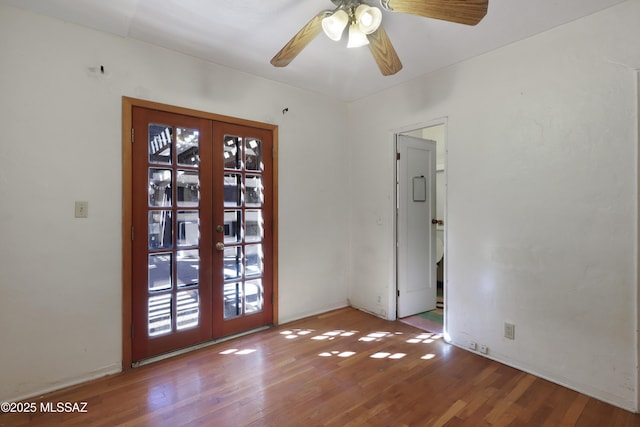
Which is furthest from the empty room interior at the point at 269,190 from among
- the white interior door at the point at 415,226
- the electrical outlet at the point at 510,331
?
the white interior door at the point at 415,226

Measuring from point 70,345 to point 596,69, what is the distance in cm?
404

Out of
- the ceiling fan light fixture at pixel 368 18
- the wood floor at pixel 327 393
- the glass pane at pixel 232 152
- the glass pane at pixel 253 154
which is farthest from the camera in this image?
the glass pane at pixel 253 154

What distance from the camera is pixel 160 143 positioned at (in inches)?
98.3

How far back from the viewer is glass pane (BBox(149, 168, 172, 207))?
2.46 m

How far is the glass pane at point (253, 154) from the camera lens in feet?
9.83

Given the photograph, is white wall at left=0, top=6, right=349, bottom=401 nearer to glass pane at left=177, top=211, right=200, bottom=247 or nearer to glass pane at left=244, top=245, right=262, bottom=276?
glass pane at left=177, top=211, right=200, bottom=247

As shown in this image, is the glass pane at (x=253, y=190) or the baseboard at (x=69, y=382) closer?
the baseboard at (x=69, y=382)

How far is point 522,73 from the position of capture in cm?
234

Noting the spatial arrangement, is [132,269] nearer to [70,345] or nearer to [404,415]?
[70,345]

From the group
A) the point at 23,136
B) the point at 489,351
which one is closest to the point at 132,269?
the point at 23,136

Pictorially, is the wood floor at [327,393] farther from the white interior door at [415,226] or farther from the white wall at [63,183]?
the white interior door at [415,226]

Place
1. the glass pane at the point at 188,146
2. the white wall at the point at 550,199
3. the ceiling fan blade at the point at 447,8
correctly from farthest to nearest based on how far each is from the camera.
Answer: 1. the glass pane at the point at 188,146
2. the white wall at the point at 550,199
3. the ceiling fan blade at the point at 447,8

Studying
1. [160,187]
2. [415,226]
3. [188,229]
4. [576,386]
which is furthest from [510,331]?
[160,187]

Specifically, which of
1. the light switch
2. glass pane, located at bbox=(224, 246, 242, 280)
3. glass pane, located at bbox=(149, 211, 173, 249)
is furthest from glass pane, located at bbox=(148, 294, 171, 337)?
the light switch
